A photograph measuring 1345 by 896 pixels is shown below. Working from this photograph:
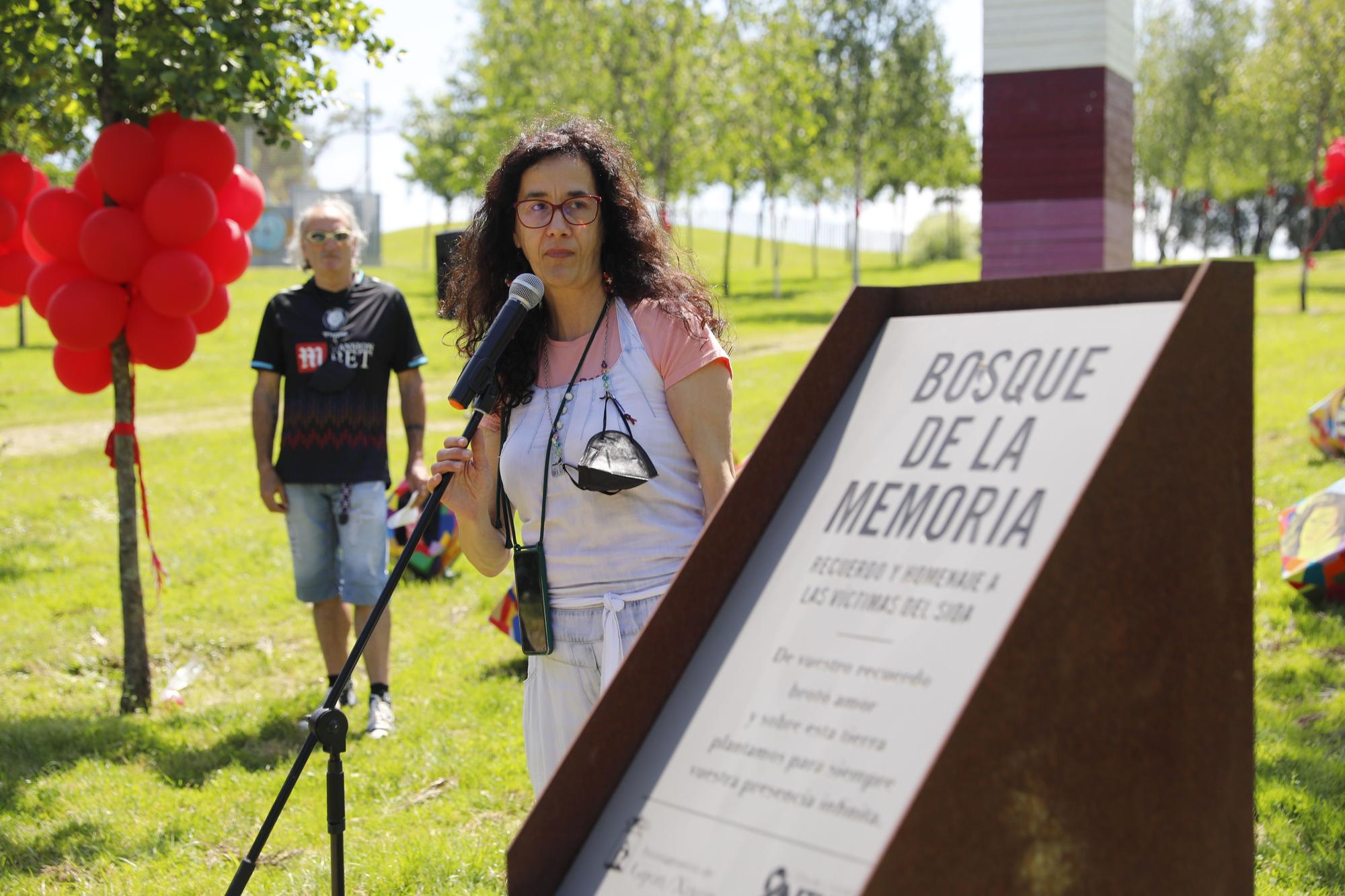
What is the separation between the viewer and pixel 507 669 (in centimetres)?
650

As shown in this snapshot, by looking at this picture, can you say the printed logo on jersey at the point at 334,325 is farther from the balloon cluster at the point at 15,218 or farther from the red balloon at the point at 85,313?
the balloon cluster at the point at 15,218

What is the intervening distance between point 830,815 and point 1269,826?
318cm

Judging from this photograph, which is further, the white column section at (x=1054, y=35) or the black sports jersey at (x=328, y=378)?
the white column section at (x=1054, y=35)

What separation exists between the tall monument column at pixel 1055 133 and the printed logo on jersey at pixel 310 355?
543 cm

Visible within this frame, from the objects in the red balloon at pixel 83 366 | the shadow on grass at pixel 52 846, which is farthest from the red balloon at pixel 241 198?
the shadow on grass at pixel 52 846

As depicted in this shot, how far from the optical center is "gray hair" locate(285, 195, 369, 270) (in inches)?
224

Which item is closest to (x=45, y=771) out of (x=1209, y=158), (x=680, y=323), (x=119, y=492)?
(x=119, y=492)

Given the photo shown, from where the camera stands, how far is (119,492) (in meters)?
6.10

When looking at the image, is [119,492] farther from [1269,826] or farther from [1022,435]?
[1022,435]

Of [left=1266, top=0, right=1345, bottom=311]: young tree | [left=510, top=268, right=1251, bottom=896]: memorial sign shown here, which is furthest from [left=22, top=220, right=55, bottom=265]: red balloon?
[left=1266, top=0, right=1345, bottom=311]: young tree

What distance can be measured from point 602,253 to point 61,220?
3.84 m

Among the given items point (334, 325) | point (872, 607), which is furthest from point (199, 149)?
point (872, 607)

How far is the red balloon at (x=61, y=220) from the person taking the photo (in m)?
5.70

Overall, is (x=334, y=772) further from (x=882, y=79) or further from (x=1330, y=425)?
(x=882, y=79)
